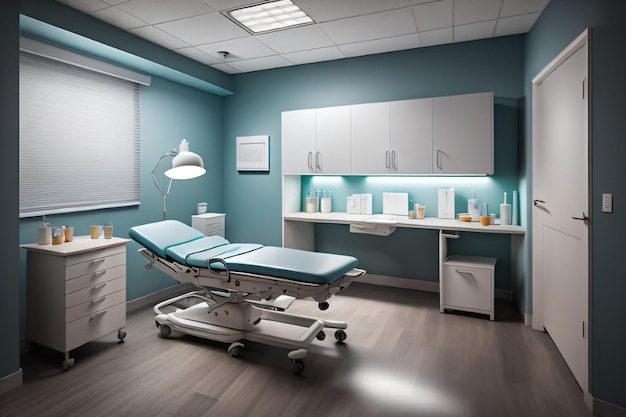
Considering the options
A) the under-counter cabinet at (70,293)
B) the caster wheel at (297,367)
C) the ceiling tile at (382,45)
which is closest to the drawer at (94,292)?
the under-counter cabinet at (70,293)

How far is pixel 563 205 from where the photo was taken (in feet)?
8.81

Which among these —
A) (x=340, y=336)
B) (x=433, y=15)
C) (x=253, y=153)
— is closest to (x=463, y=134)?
(x=433, y=15)

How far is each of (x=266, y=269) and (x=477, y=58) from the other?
304 cm

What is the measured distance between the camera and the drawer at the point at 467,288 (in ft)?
11.7

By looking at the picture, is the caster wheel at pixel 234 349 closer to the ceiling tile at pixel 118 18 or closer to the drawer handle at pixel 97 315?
the drawer handle at pixel 97 315

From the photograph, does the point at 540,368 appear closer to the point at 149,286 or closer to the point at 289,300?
the point at 289,300

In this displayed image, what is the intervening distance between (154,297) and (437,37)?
392 cm

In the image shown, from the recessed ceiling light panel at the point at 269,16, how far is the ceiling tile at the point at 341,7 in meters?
0.10

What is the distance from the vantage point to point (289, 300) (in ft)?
12.4

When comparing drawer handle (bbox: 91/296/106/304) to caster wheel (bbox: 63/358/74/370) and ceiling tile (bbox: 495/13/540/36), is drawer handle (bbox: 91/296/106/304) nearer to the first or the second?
caster wheel (bbox: 63/358/74/370)

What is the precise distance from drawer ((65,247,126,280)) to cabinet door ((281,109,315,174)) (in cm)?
211

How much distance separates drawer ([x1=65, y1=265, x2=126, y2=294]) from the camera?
271cm

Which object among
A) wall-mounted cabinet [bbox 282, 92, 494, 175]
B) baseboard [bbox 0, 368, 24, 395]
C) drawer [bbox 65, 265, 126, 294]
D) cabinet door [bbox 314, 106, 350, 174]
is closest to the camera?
baseboard [bbox 0, 368, 24, 395]

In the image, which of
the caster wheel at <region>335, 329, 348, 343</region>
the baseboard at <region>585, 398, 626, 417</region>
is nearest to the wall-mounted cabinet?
the caster wheel at <region>335, 329, 348, 343</region>
